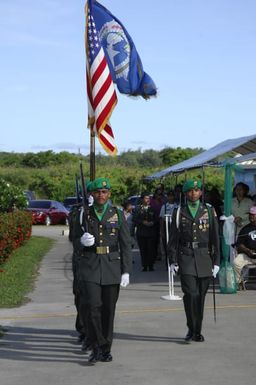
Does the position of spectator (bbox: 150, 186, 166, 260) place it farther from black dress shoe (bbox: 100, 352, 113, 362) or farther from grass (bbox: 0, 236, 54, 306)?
black dress shoe (bbox: 100, 352, 113, 362)

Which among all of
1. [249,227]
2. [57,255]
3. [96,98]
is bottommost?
[57,255]

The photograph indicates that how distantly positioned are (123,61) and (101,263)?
8123 mm

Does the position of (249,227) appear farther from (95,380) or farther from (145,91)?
(95,380)

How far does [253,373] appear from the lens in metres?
7.20

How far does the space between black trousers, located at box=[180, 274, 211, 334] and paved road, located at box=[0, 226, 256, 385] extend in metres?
0.23

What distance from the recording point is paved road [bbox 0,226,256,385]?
7129 millimetres

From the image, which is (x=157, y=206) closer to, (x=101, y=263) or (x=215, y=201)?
(x=215, y=201)

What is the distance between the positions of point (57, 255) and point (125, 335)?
526 inches

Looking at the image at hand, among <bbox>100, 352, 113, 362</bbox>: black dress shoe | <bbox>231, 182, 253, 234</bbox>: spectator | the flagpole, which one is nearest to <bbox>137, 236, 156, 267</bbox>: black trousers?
<bbox>231, 182, 253, 234</bbox>: spectator

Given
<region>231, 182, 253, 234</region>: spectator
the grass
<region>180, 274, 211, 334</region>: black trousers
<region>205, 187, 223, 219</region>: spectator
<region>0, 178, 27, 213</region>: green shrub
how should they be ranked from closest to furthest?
1. <region>180, 274, 211, 334</region>: black trousers
2. the grass
3. <region>231, 182, 253, 234</region>: spectator
4. <region>205, 187, 223, 219</region>: spectator
5. <region>0, 178, 27, 213</region>: green shrub

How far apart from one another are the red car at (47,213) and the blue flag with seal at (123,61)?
2452cm

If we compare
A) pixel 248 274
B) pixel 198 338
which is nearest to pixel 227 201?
pixel 248 274

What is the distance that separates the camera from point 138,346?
28.1ft

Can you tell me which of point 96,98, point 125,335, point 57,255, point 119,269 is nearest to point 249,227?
point 96,98
